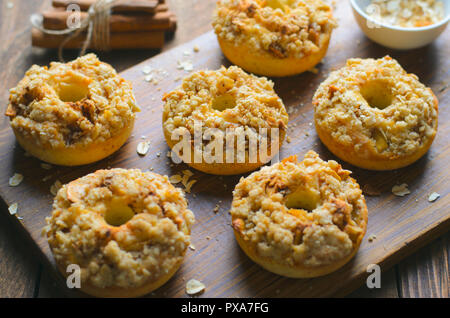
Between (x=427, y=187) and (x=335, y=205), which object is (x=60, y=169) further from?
(x=427, y=187)

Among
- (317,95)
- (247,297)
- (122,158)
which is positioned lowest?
(247,297)

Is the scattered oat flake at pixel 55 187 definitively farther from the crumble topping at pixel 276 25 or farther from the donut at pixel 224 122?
the crumble topping at pixel 276 25

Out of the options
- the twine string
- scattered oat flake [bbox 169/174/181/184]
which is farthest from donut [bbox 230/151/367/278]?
the twine string

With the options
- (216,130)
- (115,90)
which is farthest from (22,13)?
(216,130)

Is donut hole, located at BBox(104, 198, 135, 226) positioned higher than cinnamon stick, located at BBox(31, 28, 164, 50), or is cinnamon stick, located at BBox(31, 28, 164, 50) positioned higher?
cinnamon stick, located at BBox(31, 28, 164, 50)

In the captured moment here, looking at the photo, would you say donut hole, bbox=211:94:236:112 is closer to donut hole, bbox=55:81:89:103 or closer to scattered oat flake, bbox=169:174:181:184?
scattered oat flake, bbox=169:174:181:184
